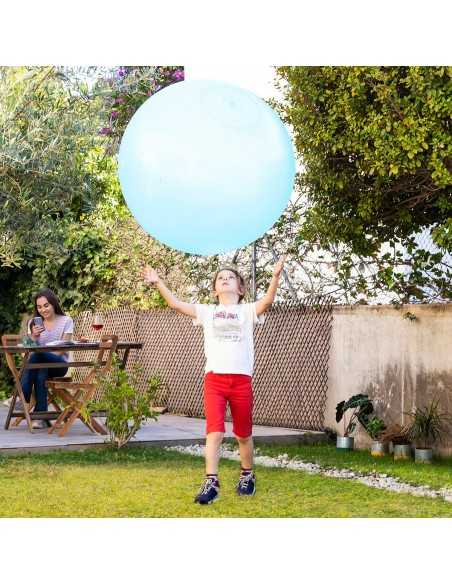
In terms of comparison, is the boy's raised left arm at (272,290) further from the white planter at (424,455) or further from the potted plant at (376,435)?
the potted plant at (376,435)

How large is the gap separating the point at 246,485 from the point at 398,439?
7.57ft

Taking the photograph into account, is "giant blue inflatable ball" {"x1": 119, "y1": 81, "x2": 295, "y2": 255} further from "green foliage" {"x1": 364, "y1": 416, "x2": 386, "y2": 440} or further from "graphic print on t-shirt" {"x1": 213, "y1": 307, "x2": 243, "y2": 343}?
"green foliage" {"x1": 364, "y1": 416, "x2": 386, "y2": 440}

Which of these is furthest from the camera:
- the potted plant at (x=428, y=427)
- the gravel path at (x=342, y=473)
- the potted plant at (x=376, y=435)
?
the potted plant at (x=376, y=435)

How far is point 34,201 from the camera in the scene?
7.29 m

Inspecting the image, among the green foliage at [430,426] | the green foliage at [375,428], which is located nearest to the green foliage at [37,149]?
the green foliage at [375,428]

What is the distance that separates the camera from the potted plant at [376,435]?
26.8 ft

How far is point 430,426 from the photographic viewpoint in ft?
25.9

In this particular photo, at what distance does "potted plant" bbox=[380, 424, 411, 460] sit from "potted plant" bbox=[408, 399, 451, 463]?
76 millimetres

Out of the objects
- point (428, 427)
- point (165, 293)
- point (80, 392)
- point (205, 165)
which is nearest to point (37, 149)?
point (165, 293)

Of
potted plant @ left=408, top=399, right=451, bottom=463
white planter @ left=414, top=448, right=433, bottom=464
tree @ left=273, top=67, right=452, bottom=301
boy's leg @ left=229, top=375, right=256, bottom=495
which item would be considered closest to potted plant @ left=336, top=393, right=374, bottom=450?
potted plant @ left=408, top=399, right=451, bottom=463

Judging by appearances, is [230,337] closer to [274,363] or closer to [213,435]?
[213,435]

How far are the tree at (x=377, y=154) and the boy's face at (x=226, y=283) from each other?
1.30 meters
